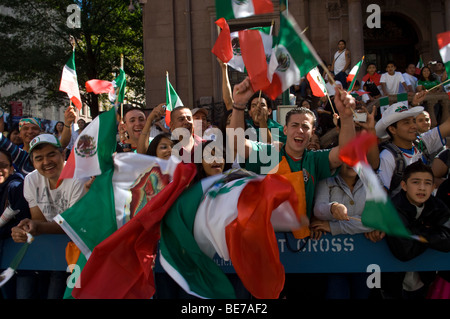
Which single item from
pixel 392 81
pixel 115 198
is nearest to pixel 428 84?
pixel 392 81

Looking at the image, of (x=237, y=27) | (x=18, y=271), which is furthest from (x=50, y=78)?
(x=18, y=271)

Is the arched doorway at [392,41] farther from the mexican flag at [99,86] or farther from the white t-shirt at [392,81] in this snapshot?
the mexican flag at [99,86]

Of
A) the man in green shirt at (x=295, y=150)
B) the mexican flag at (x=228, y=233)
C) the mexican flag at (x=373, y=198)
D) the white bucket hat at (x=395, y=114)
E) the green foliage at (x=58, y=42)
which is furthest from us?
the green foliage at (x=58, y=42)

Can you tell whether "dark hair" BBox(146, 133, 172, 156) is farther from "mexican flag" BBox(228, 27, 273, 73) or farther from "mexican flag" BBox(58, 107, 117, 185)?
"mexican flag" BBox(228, 27, 273, 73)

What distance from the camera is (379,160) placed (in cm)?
398

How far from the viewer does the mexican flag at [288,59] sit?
3.61 m

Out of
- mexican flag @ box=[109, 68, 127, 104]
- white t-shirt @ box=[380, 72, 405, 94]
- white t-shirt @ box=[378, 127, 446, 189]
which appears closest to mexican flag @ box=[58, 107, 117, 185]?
mexican flag @ box=[109, 68, 127, 104]

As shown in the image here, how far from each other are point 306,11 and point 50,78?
12.1 meters

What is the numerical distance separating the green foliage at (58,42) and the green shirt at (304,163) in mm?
18617

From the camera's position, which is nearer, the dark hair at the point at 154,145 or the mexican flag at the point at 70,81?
the dark hair at the point at 154,145

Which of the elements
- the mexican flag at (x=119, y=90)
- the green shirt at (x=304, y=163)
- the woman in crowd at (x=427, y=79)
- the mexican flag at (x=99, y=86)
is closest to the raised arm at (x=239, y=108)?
the green shirt at (x=304, y=163)

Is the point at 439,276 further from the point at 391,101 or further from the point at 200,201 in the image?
the point at 391,101

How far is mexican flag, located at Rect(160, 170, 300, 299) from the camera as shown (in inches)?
119

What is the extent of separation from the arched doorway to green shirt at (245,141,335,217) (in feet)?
48.8
